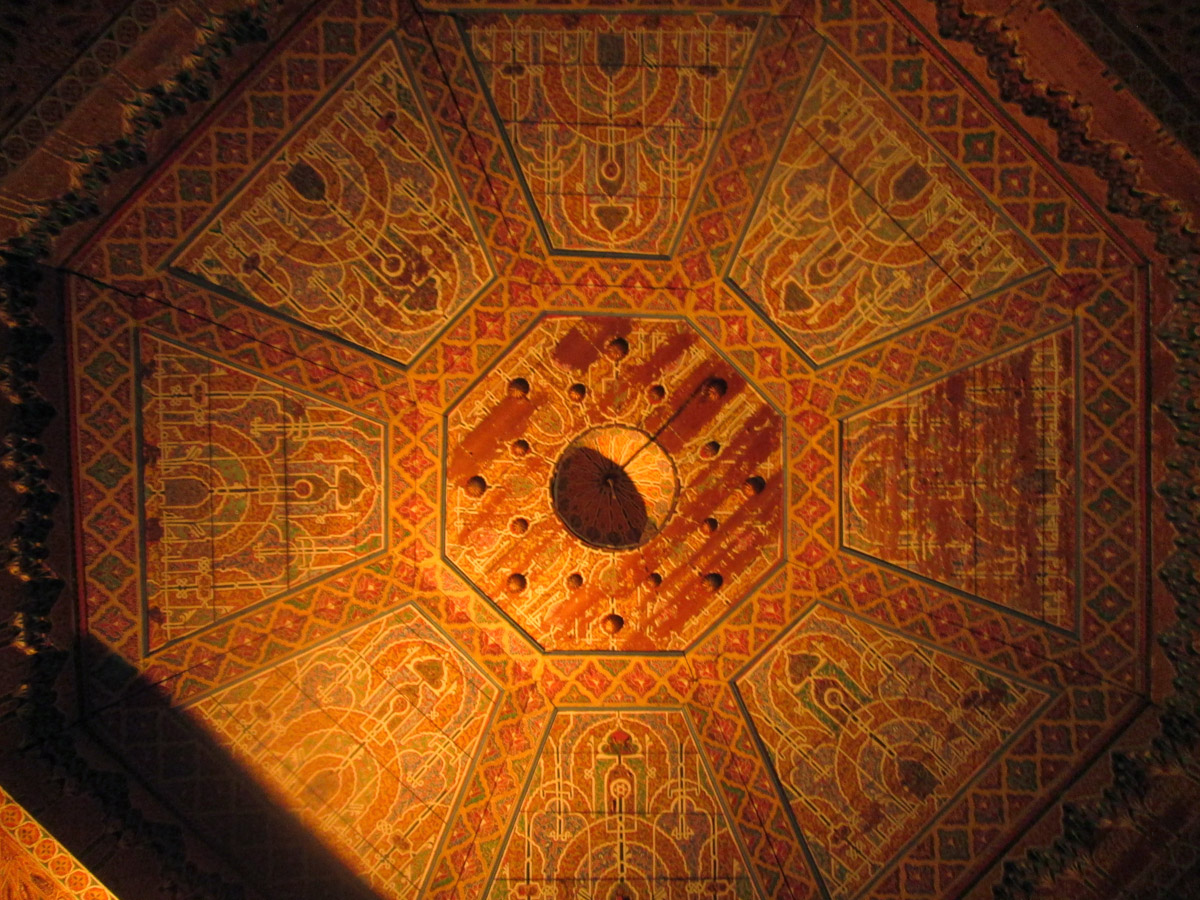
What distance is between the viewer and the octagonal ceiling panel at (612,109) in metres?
3.84

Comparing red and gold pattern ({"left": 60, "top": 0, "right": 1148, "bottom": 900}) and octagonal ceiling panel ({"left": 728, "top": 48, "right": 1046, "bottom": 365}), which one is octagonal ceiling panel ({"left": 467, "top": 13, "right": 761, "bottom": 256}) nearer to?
red and gold pattern ({"left": 60, "top": 0, "right": 1148, "bottom": 900})

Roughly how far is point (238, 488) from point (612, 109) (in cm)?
290

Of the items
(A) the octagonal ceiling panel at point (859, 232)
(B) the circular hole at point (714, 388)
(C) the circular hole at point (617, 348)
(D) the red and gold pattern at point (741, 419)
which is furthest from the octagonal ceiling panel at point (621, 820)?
(A) the octagonal ceiling panel at point (859, 232)

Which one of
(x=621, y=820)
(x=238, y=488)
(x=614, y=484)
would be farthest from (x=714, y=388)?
(x=238, y=488)

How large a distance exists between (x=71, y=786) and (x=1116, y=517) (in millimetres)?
5737

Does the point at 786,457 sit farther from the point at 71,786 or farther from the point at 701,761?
the point at 71,786

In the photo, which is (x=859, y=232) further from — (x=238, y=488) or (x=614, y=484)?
(x=238, y=488)

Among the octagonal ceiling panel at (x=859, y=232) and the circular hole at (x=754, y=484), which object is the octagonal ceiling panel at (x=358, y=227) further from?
the circular hole at (x=754, y=484)

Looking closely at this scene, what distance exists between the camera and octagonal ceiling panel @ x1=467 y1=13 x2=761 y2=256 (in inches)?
151

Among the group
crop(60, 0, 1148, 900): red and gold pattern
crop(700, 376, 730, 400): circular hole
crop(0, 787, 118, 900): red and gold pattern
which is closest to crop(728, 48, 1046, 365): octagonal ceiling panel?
crop(60, 0, 1148, 900): red and gold pattern

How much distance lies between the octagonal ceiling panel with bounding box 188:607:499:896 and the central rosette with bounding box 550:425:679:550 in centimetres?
109

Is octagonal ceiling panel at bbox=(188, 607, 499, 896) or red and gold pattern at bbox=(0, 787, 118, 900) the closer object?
red and gold pattern at bbox=(0, 787, 118, 900)

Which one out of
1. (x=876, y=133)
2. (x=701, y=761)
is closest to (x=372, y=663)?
(x=701, y=761)

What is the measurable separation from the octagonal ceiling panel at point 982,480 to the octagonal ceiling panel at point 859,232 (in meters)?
0.48
